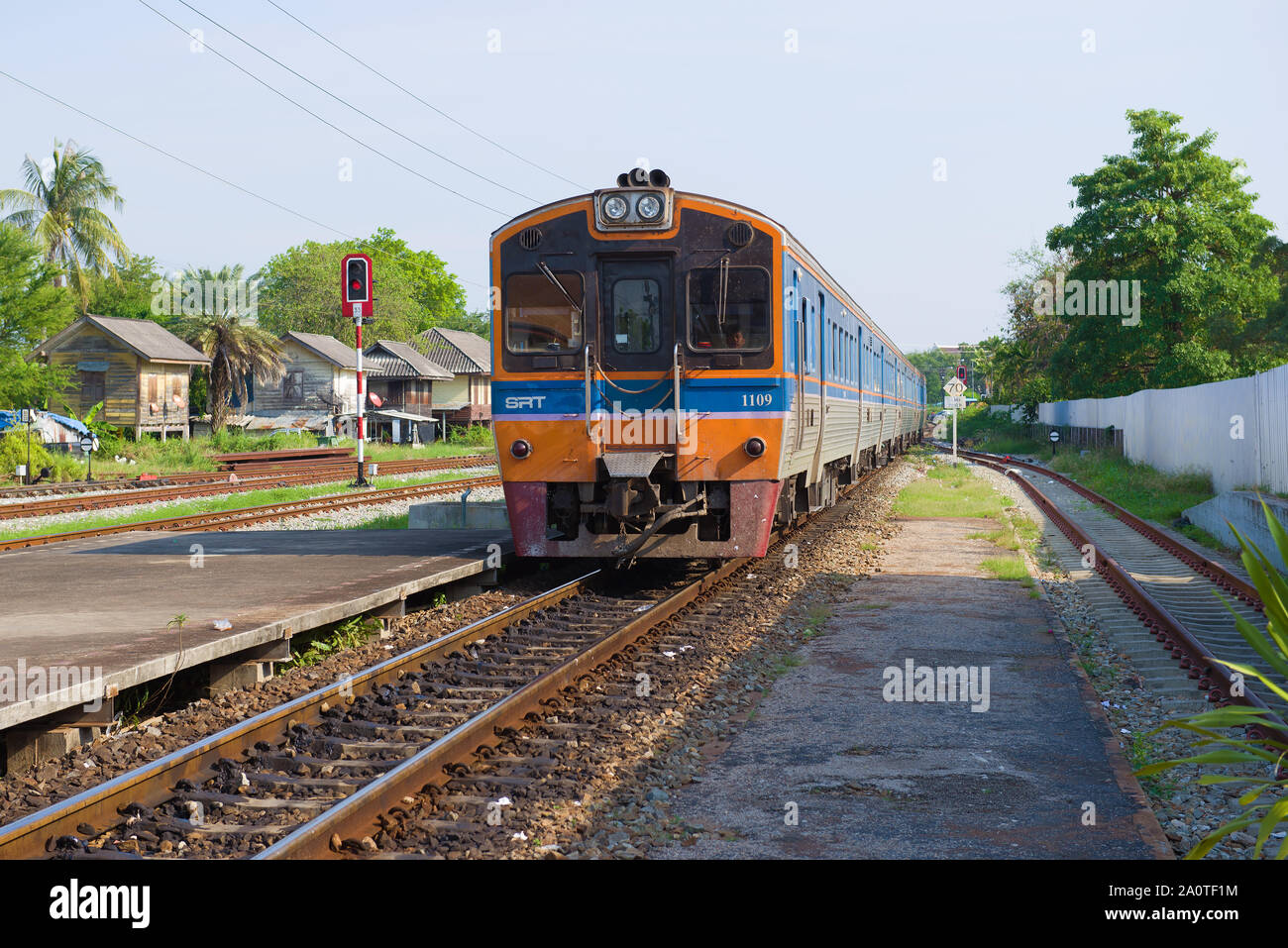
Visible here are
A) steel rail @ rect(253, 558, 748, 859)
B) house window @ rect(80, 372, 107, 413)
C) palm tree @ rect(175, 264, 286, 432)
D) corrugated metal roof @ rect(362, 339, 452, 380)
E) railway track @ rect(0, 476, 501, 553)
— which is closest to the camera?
steel rail @ rect(253, 558, 748, 859)

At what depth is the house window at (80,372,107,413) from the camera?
46688 mm

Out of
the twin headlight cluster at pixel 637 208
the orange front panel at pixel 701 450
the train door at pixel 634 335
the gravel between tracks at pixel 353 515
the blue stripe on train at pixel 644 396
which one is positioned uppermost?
the twin headlight cluster at pixel 637 208

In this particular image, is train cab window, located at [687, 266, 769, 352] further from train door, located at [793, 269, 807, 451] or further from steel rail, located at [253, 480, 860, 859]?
steel rail, located at [253, 480, 860, 859]

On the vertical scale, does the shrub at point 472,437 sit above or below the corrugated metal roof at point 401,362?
below

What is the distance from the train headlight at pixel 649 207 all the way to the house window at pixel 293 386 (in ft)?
167

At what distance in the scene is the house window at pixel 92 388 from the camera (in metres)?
46.7

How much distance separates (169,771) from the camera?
5.27 meters

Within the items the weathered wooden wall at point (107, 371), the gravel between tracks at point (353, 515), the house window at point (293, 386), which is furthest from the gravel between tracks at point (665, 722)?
the house window at point (293, 386)

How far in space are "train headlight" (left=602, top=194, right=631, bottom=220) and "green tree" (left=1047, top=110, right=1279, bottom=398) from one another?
28.6 metres

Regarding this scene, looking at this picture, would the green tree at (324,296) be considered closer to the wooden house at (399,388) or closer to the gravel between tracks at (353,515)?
the wooden house at (399,388)

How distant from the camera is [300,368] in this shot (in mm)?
58688

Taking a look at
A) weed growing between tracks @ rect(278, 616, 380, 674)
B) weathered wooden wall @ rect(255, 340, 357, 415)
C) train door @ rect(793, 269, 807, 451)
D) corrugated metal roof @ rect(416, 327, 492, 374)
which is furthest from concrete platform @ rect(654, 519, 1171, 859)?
corrugated metal roof @ rect(416, 327, 492, 374)

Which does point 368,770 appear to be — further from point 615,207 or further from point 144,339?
point 144,339

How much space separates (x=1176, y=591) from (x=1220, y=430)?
30.3 feet
